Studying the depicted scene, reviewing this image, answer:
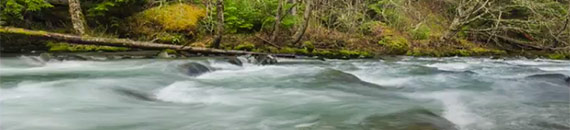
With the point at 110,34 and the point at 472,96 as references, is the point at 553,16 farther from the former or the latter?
the point at 110,34

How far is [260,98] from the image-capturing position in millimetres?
6254

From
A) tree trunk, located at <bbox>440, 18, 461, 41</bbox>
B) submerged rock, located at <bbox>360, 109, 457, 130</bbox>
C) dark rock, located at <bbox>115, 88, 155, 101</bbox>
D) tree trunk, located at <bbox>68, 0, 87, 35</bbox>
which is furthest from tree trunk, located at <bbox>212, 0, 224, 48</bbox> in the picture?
tree trunk, located at <bbox>440, 18, 461, 41</bbox>

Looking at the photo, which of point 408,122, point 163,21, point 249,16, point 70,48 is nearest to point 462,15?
point 249,16

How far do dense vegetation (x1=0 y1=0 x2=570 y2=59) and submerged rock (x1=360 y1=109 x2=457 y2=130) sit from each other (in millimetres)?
7065

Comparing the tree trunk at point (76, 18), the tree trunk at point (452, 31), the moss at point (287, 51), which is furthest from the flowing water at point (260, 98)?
the tree trunk at point (452, 31)

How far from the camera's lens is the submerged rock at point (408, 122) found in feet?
13.4

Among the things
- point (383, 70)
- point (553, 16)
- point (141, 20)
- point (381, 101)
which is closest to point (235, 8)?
point (141, 20)

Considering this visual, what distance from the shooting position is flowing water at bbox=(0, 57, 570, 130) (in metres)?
4.46

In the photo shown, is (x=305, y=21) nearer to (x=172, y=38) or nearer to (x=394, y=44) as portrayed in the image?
(x=172, y=38)

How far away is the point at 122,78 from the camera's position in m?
7.32

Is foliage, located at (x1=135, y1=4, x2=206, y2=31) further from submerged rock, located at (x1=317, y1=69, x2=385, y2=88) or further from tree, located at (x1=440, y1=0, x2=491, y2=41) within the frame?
tree, located at (x1=440, y1=0, x2=491, y2=41)

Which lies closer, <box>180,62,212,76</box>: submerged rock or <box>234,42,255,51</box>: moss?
<box>180,62,212,76</box>: submerged rock

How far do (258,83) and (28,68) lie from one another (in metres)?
4.00

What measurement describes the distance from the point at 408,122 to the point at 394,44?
1253 centimetres
